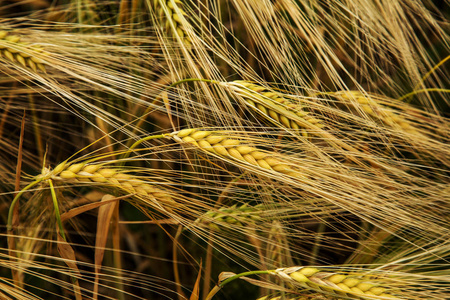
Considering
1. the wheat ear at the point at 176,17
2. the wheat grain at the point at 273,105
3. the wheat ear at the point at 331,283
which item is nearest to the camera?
the wheat ear at the point at 331,283

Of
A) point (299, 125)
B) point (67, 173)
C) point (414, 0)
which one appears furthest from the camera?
point (414, 0)

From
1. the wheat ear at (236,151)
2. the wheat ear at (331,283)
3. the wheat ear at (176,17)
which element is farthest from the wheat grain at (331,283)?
the wheat ear at (176,17)

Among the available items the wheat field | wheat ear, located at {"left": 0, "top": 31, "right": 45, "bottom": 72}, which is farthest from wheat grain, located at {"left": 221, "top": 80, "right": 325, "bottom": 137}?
wheat ear, located at {"left": 0, "top": 31, "right": 45, "bottom": 72}

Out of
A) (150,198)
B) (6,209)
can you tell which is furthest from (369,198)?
(6,209)

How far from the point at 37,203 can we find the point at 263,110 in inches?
17.0

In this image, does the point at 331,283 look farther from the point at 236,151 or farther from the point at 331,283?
the point at 236,151

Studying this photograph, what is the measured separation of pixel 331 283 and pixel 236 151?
0.22 m

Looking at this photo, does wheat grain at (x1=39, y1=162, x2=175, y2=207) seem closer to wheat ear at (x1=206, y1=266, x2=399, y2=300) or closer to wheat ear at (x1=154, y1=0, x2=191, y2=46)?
wheat ear at (x1=206, y1=266, x2=399, y2=300)

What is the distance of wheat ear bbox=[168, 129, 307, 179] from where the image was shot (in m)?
0.56

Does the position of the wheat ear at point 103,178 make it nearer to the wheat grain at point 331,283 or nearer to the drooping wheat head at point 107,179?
the drooping wheat head at point 107,179

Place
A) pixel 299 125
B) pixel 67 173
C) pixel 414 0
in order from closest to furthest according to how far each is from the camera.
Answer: pixel 67 173, pixel 299 125, pixel 414 0

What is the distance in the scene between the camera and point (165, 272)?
2.95 feet

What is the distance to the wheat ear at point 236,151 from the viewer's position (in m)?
0.56

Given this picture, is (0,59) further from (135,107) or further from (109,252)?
(109,252)
